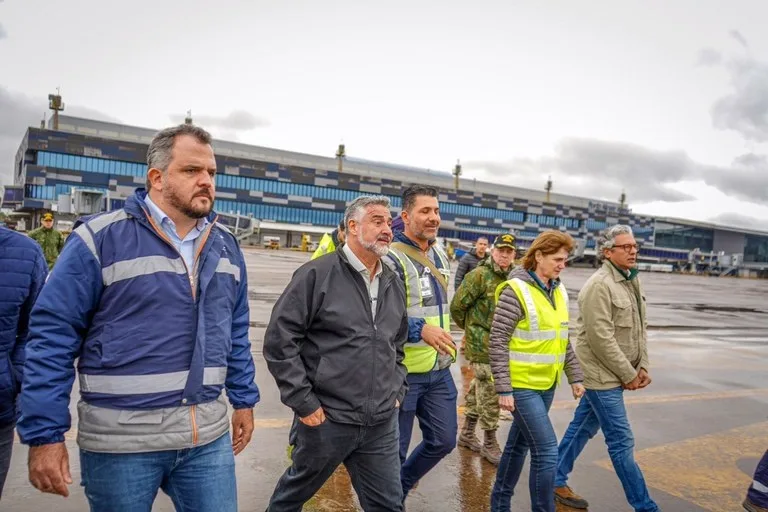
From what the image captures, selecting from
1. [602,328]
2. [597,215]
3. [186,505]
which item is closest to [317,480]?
[186,505]

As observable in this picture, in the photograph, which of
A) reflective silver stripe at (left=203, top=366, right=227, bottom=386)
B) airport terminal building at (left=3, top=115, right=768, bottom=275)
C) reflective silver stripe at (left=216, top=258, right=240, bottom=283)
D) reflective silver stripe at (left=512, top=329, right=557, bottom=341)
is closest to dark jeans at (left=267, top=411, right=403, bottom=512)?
reflective silver stripe at (left=203, top=366, right=227, bottom=386)

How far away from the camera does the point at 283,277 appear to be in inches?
757

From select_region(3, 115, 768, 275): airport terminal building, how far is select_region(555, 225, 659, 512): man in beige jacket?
3993cm

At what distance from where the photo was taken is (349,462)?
2.59 m

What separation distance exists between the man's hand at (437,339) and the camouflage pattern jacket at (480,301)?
1639 mm

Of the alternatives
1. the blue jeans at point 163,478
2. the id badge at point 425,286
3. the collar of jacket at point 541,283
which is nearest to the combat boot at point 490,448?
the collar of jacket at point 541,283

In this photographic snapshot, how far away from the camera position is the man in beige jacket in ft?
11.0

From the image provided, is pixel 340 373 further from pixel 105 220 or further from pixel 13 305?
pixel 13 305

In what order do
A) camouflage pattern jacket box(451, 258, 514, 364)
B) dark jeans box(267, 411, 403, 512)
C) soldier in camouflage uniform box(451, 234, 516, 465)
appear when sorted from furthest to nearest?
camouflage pattern jacket box(451, 258, 514, 364)
soldier in camouflage uniform box(451, 234, 516, 465)
dark jeans box(267, 411, 403, 512)

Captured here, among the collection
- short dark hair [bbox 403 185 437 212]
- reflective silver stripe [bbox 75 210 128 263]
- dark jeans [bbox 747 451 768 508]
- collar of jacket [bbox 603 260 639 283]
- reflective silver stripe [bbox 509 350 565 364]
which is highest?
short dark hair [bbox 403 185 437 212]

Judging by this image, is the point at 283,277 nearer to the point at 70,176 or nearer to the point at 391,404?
the point at 391,404

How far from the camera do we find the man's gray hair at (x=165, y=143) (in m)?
2.08

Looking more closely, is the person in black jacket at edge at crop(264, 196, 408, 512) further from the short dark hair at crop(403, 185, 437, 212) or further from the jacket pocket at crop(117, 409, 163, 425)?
the short dark hair at crop(403, 185, 437, 212)

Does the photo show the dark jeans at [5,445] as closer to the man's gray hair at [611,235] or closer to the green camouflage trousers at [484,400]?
the green camouflage trousers at [484,400]
